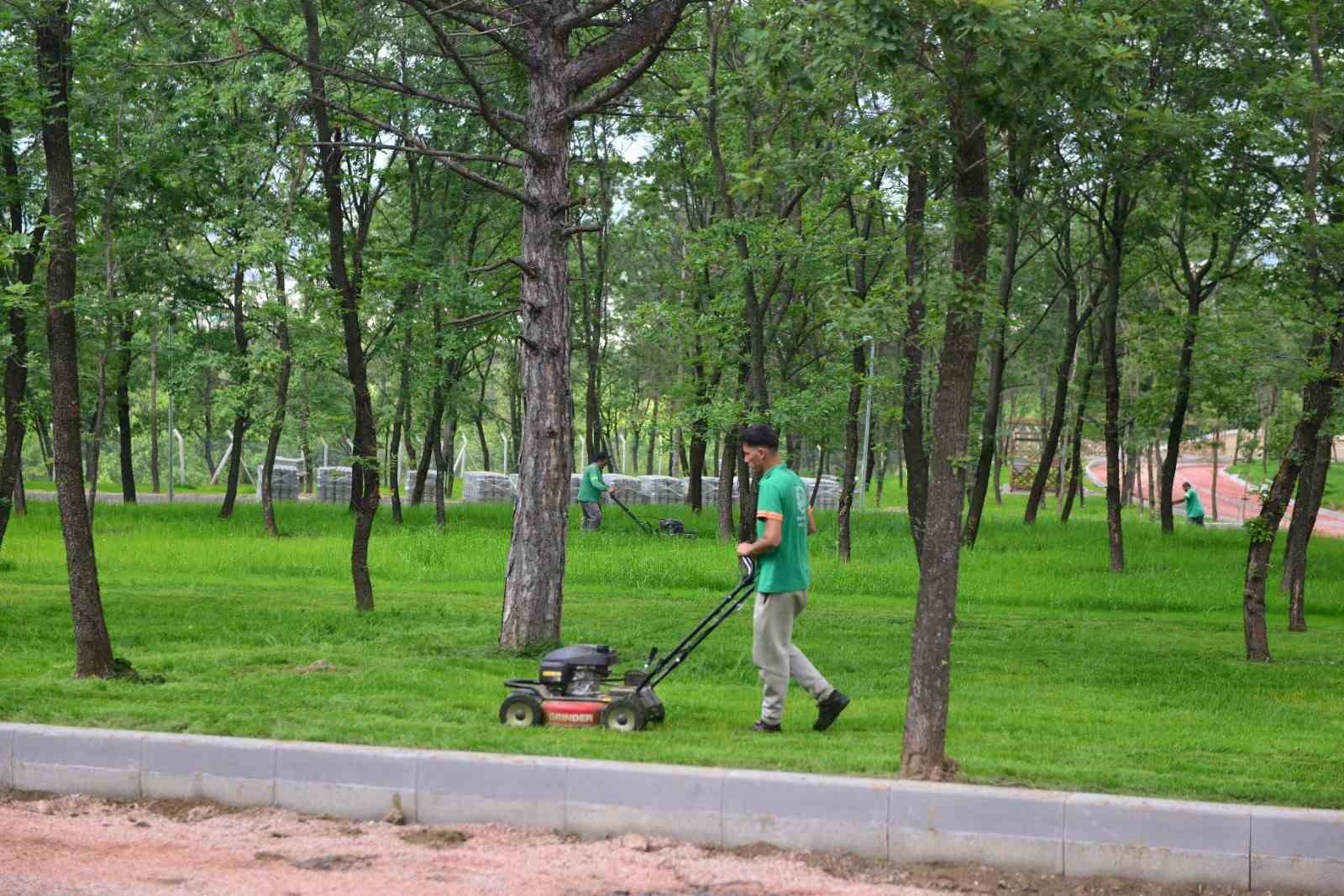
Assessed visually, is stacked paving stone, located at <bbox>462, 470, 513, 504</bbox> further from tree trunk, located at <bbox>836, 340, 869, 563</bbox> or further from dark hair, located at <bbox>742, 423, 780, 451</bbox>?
dark hair, located at <bbox>742, 423, 780, 451</bbox>

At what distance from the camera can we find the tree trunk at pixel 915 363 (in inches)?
523

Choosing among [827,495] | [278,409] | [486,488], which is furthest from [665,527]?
[827,495]

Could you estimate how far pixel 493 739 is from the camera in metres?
8.45

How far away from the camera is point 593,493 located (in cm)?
3177

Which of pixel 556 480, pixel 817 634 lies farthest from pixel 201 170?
pixel 817 634

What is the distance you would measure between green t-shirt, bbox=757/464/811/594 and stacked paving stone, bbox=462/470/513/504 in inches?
1508

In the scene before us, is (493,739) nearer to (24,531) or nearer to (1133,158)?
(1133,158)

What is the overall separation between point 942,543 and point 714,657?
5.72 metres

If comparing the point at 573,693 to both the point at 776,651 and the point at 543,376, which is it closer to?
the point at 776,651

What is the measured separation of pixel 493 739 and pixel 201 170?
1222 centimetres

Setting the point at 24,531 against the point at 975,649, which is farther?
the point at 24,531

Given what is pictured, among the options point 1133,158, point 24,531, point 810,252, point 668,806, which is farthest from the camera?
point 24,531

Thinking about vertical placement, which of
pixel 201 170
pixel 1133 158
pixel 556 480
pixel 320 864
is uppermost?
pixel 201 170

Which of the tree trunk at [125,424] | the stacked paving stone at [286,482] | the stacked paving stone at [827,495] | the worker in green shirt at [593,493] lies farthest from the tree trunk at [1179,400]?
the stacked paving stone at [286,482]
